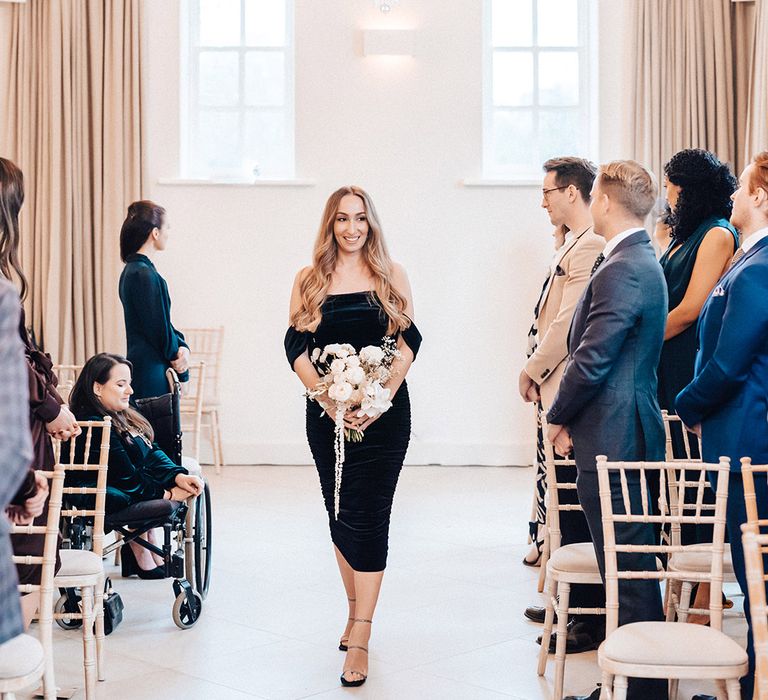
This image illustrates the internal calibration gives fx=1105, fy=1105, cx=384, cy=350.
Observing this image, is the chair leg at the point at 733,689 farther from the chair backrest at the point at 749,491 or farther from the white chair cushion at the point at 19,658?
the white chair cushion at the point at 19,658

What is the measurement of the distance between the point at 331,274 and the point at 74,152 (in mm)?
5019

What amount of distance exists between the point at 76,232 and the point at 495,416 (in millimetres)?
3485

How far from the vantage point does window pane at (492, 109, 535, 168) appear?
863cm

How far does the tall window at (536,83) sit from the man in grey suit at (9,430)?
7.27 meters

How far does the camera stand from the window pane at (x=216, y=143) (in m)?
8.72

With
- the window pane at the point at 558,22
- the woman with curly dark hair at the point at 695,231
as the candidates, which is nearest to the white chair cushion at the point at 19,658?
the woman with curly dark hair at the point at 695,231

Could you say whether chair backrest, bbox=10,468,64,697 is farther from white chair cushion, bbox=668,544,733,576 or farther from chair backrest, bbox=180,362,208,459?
chair backrest, bbox=180,362,208,459

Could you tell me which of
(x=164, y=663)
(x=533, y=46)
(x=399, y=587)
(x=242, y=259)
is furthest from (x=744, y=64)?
(x=164, y=663)

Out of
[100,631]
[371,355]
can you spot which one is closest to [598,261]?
[371,355]

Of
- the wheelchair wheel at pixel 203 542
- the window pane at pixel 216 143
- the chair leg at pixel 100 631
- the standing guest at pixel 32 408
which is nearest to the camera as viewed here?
the standing guest at pixel 32 408

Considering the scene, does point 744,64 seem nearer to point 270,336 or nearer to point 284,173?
point 284,173

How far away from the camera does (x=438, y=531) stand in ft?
20.5

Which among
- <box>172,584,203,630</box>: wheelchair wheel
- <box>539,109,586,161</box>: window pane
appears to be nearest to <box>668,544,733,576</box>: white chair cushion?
<box>172,584,203,630</box>: wheelchair wheel

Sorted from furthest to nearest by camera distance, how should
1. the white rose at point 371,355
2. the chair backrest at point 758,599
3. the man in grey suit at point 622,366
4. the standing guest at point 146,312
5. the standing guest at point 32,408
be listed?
the standing guest at point 146,312, the white rose at point 371,355, the man in grey suit at point 622,366, the standing guest at point 32,408, the chair backrest at point 758,599
